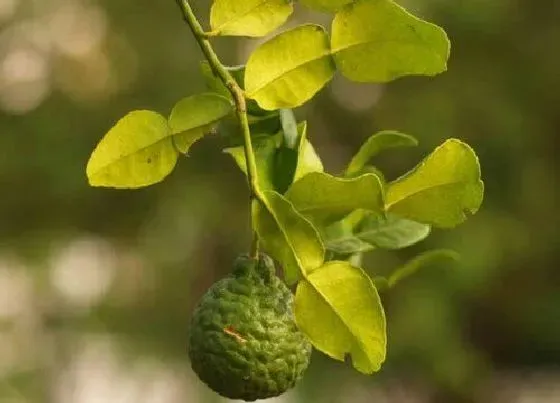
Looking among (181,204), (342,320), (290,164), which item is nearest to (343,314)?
(342,320)

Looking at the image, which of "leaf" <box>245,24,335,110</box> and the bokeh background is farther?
the bokeh background

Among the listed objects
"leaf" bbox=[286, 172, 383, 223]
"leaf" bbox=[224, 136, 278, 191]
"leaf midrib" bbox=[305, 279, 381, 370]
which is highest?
"leaf" bbox=[286, 172, 383, 223]

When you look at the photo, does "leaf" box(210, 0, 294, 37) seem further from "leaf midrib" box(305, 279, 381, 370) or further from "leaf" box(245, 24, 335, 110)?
"leaf midrib" box(305, 279, 381, 370)

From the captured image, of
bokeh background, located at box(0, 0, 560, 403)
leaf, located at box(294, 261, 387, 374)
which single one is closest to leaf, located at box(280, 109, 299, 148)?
leaf, located at box(294, 261, 387, 374)

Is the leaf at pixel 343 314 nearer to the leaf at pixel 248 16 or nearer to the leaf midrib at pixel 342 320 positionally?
the leaf midrib at pixel 342 320

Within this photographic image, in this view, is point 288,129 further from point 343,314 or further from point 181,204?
point 181,204

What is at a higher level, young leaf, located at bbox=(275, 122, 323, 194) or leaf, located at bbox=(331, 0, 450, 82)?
leaf, located at bbox=(331, 0, 450, 82)

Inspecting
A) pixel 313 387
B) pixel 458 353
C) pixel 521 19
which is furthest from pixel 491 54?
pixel 313 387

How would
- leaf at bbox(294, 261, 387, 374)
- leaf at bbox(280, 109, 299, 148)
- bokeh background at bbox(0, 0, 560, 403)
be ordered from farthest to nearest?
bokeh background at bbox(0, 0, 560, 403)
leaf at bbox(280, 109, 299, 148)
leaf at bbox(294, 261, 387, 374)
